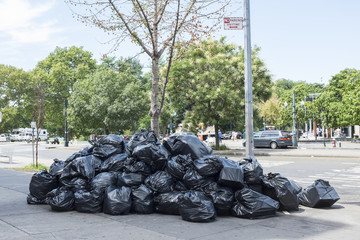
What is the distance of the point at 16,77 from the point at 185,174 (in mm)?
58765

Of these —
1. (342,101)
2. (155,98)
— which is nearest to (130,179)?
(155,98)

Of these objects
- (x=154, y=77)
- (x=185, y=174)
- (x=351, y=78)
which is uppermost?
(x=351, y=78)

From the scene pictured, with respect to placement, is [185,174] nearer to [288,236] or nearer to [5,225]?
[288,236]

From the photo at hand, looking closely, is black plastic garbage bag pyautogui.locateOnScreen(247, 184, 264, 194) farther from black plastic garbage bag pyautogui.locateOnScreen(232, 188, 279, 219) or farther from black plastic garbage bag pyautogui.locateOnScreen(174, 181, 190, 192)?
black plastic garbage bag pyautogui.locateOnScreen(174, 181, 190, 192)

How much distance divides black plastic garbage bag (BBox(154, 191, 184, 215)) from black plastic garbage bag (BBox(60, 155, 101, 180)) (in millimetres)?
1424

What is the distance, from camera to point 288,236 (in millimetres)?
4789

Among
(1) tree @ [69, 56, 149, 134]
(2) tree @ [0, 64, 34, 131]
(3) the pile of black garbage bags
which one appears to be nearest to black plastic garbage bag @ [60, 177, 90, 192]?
(3) the pile of black garbage bags

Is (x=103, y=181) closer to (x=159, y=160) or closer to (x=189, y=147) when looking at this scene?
(x=159, y=160)

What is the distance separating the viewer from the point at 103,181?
6516 mm

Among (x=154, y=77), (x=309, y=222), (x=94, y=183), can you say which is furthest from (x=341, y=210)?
(x=154, y=77)

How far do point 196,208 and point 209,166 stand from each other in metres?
0.86

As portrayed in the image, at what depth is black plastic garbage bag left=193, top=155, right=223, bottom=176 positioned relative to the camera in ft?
20.1

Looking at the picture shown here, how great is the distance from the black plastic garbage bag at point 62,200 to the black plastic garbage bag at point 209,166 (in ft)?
7.88

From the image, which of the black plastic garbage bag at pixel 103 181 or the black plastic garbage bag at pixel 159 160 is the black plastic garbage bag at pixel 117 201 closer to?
the black plastic garbage bag at pixel 103 181
